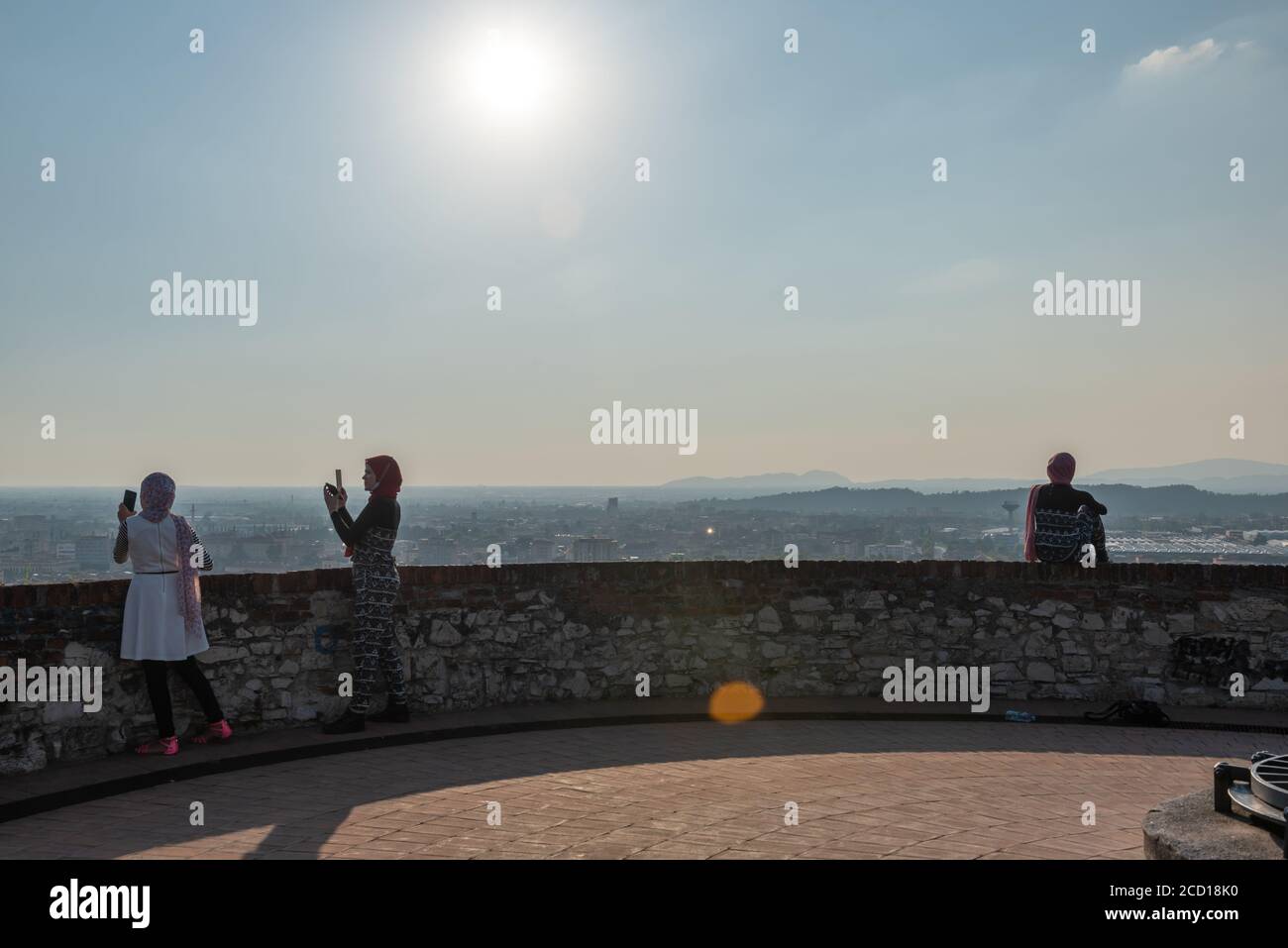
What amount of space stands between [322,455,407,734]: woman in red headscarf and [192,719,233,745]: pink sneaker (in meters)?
0.75

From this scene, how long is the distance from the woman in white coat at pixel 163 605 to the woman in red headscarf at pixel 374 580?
990 mm

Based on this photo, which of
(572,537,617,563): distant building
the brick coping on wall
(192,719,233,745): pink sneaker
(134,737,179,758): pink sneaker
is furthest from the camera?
(572,537,617,563): distant building

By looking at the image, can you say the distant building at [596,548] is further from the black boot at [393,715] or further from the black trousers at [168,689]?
the black trousers at [168,689]

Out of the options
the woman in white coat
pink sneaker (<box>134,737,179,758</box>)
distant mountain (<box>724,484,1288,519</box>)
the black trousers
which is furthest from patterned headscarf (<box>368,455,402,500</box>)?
distant mountain (<box>724,484,1288,519</box>)

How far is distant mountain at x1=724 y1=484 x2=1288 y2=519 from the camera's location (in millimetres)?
44312

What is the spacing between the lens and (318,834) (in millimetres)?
5117

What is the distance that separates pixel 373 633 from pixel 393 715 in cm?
68

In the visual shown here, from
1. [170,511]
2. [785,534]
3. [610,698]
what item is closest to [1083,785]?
[610,698]

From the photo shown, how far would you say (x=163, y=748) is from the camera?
22.1 ft

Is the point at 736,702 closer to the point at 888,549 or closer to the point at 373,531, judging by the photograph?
the point at 373,531

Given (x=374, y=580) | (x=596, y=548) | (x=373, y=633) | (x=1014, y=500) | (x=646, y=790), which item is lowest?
(x=596, y=548)

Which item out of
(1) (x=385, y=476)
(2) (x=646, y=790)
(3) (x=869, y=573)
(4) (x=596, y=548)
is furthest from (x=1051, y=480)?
(4) (x=596, y=548)

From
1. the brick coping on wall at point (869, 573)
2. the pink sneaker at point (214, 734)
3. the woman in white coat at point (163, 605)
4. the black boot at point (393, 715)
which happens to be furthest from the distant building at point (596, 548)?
the woman in white coat at point (163, 605)

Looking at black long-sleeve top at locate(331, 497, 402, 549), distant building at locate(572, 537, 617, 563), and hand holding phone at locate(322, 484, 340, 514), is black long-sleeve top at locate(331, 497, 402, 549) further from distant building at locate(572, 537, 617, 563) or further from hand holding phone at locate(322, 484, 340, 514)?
distant building at locate(572, 537, 617, 563)
